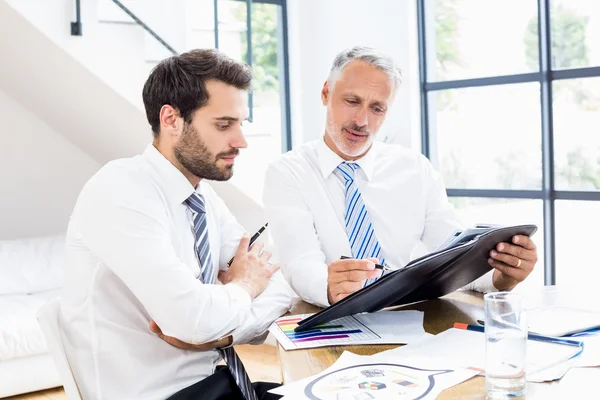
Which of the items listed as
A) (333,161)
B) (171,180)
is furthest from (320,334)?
(333,161)

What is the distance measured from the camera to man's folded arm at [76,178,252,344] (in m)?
1.45

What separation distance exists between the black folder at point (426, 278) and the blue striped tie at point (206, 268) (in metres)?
0.26

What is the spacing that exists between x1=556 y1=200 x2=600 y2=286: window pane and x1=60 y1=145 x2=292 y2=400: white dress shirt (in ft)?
8.89

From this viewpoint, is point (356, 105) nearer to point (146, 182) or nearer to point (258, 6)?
point (146, 182)

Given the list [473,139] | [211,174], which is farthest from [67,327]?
[473,139]

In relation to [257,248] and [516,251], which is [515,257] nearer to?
[516,251]

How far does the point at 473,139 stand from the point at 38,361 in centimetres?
287

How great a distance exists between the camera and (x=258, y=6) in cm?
481

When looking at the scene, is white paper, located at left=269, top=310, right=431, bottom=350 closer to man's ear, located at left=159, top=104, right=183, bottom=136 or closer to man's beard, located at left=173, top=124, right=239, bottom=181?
man's beard, located at left=173, top=124, right=239, bottom=181

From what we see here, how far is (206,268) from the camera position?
1.67 m

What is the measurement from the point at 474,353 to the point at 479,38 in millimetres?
3290

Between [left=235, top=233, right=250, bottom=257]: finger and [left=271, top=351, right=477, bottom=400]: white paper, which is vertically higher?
[left=235, top=233, right=250, bottom=257]: finger

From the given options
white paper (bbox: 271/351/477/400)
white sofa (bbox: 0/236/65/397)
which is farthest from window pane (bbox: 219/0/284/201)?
white paper (bbox: 271/351/477/400)

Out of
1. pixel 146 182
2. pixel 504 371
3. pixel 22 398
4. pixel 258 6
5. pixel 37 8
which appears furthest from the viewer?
pixel 258 6
